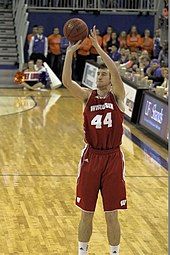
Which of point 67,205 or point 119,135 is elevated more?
point 119,135

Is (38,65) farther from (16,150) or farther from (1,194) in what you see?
(1,194)

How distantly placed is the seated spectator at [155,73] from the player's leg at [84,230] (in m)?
10.3

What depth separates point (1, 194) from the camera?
10406mm

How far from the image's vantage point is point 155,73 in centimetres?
1878

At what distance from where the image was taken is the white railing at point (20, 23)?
967 inches

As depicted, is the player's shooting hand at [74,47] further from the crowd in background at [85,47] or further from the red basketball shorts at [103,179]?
the crowd in background at [85,47]

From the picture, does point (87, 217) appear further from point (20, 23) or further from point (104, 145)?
point (20, 23)

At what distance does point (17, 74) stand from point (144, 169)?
10908mm

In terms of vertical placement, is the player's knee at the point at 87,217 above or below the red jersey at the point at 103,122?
below

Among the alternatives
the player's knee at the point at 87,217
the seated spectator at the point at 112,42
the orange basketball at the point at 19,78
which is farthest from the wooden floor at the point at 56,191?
the seated spectator at the point at 112,42

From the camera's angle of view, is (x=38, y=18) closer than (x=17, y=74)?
No

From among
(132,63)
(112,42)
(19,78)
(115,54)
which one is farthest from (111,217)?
(112,42)

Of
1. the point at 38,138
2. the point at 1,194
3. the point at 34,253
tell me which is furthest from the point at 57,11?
the point at 34,253

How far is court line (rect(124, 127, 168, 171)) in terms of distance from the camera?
12805mm
